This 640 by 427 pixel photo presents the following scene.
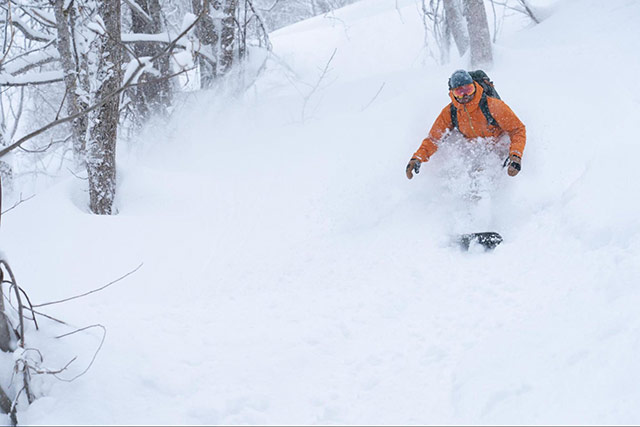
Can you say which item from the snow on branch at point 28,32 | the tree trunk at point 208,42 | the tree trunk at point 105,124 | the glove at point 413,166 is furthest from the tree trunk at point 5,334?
the tree trunk at point 208,42

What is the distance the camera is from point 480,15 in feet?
23.0

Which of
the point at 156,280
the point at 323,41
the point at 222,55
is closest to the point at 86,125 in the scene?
the point at 156,280

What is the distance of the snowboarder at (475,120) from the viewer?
4.68 meters

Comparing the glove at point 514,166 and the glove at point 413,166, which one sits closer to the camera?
the glove at point 514,166

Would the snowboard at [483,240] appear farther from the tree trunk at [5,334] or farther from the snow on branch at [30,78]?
the snow on branch at [30,78]

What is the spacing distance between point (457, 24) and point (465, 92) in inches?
198

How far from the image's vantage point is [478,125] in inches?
197

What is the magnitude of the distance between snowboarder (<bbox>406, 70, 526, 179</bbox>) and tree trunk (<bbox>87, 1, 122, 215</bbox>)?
3149mm

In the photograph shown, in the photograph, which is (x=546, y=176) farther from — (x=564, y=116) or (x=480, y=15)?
(x=480, y=15)

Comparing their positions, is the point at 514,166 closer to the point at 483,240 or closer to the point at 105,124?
the point at 483,240

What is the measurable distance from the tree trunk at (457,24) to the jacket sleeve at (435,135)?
4315 mm

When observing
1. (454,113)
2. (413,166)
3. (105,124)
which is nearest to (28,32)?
(105,124)

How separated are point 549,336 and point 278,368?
1632 millimetres

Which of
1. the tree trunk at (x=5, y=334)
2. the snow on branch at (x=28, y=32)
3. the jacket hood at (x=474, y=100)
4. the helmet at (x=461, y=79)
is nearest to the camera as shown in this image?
the tree trunk at (x=5, y=334)
